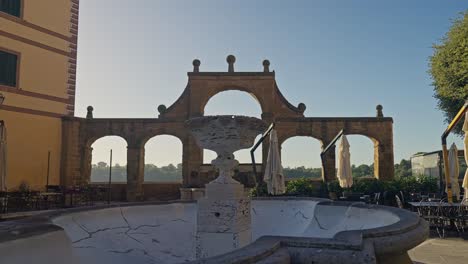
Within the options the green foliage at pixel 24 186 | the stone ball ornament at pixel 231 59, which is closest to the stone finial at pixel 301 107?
the stone ball ornament at pixel 231 59

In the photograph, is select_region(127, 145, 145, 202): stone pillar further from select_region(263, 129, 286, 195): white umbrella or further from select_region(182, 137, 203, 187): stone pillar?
select_region(263, 129, 286, 195): white umbrella

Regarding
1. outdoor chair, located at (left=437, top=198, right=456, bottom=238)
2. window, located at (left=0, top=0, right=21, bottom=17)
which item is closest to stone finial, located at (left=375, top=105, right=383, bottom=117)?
outdoor chair, located at (left=437, top=198, right=456, bottom=238)

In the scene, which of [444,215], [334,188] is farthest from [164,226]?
[334,188]

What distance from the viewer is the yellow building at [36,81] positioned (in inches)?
629

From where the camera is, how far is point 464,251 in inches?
296

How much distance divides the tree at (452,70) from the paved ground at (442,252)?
35.7 ft

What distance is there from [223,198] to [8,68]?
1440 centimetres

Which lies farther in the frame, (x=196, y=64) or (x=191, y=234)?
(x=196, y=64)

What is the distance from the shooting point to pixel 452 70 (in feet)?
59.9

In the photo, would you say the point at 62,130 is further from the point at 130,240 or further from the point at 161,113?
the point at 130,240

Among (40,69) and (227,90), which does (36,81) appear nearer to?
(40,69)

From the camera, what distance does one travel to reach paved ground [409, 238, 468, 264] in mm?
6746

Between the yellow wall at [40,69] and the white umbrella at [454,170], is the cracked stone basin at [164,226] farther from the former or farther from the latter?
the yellow wall at [40,69]

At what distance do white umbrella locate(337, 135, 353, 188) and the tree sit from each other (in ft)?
25.6
